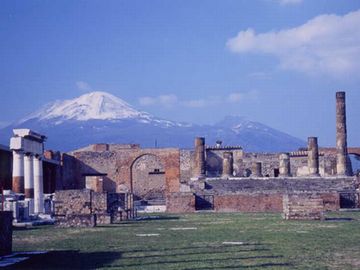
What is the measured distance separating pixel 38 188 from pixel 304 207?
998 centimetres

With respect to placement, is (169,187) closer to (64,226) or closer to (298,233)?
(64,226)

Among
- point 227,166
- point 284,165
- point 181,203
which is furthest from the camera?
point 227,166

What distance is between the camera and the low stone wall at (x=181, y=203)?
101 ft

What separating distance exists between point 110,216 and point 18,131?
561 centimetres

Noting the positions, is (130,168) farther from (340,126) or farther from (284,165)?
(340,126)

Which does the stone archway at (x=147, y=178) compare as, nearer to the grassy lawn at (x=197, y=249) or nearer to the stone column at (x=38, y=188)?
the stone column at (x=38, y=188)

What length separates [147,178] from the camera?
47.5 meters

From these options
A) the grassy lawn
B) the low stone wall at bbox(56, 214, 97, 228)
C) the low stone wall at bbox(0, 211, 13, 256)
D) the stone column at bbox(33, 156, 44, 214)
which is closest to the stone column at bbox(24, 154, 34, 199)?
the stone column at bbox(33, 156, 44, 214)

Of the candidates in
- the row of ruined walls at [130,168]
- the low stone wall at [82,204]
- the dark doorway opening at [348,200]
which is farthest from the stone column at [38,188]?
the row of ruined walls at [130,168]

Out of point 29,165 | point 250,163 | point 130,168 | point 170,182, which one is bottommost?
point 170,182

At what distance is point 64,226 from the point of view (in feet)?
60.9

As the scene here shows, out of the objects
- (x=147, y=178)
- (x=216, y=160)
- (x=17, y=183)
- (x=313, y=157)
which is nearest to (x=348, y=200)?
(x=313, y=157)

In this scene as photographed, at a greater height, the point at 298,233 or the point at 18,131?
the point at 18,131

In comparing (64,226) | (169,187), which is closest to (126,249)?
(64,226)
